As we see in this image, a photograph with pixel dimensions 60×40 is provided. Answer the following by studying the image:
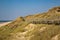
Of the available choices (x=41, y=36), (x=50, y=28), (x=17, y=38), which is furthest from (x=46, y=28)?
(x=17, y=38)

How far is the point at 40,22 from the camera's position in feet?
78.6

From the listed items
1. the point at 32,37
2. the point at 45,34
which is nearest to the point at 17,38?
the point at 32,37

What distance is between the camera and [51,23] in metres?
22.7

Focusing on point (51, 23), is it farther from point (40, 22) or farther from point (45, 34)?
point (45, 34)

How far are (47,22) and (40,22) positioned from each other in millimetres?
1136

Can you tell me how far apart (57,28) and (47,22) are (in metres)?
3.61

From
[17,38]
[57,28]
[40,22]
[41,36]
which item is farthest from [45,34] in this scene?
[40,22]

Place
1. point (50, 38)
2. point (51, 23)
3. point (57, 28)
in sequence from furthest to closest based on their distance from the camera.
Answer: point (51, 23), point (57, 28), point (50, 38)

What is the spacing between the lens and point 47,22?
23.2 m

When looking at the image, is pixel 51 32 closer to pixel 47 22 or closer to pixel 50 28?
pixel 50 28

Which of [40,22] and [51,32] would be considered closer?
[51,32]

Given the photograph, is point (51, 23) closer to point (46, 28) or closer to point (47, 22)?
point (47, 22)

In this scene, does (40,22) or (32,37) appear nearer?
(32,37)

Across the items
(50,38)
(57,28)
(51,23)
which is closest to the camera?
(50,38)
